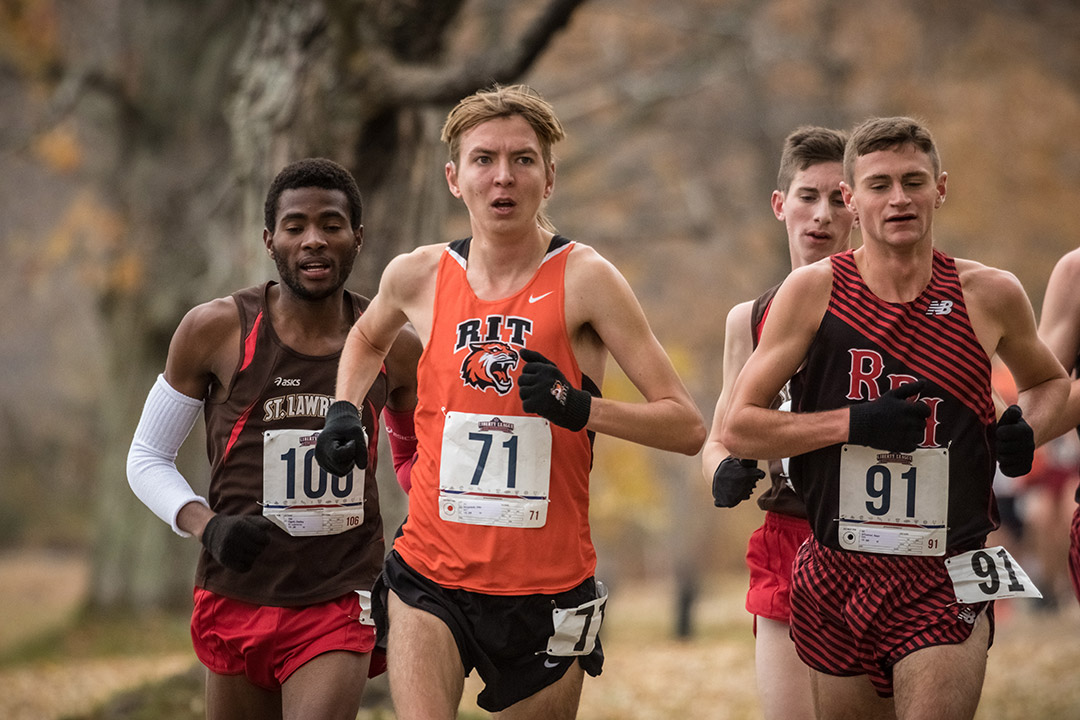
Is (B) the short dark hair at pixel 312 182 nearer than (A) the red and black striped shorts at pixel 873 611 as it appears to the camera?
No

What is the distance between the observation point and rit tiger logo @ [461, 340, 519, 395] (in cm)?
405

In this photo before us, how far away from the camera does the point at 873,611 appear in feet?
13.1

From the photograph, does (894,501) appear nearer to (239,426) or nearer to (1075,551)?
(1075,551)

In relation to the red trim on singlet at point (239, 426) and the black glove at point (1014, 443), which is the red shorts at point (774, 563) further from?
the red trim on singlet at point (239, 426)

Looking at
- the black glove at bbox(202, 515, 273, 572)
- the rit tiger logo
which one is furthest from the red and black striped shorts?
the black glove at bbox(202, 515, 273, 572)

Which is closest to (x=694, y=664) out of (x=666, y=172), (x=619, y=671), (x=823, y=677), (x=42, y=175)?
A: (x=619, y=671)

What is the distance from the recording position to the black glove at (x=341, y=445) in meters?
4.10

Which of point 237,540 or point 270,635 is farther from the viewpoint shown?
point 270,635

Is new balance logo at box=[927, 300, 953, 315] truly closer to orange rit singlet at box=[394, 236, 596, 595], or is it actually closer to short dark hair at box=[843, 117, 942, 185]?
short dark hair at box=[843, 117, 942, 185]

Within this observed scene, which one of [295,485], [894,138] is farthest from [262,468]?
[894,138]

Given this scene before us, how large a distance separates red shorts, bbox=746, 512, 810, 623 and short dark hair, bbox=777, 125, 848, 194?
4.38 feet

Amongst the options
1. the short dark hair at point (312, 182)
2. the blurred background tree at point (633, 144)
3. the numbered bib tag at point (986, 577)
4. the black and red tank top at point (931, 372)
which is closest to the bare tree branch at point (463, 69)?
the blurred background tree at point (633, 144)

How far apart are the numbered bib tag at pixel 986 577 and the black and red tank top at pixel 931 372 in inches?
1.8

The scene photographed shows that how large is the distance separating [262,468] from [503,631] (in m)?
1.05
